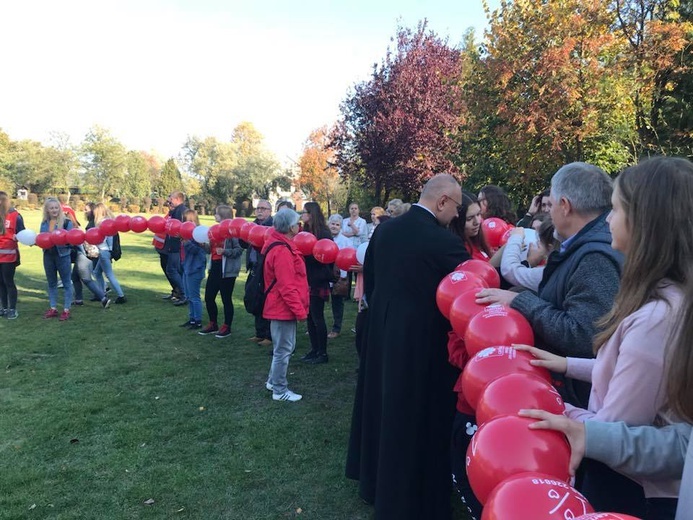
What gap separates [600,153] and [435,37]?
9.86 metres

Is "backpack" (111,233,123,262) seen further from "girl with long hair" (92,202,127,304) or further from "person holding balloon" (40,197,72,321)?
"person holding balloon" (40,197,72,321)

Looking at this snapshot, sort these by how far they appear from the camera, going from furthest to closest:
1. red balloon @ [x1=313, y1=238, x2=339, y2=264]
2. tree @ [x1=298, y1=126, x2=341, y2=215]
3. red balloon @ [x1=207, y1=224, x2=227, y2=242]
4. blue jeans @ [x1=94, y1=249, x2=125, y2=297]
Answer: tree @ [x1=298, y1=126, x2=341, y2=215] → blue jeans @ [x1=94, y1=249, x2=125, y2=297] → red balloon @ [x1=207, y1=224, x2=227, y2=242] → red balloon @ [x1=313, y1=238, x2=339, y2=264]

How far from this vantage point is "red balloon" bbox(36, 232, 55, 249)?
29.0 feet

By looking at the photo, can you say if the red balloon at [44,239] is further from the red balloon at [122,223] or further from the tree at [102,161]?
the tree at [102,161]

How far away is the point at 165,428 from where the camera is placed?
493 centimetres

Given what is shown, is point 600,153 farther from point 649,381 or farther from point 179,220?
point 649,381

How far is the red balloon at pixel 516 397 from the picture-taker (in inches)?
70.2

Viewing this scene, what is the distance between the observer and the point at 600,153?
40.9ft

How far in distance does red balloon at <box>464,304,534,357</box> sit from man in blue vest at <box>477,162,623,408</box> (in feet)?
0.20

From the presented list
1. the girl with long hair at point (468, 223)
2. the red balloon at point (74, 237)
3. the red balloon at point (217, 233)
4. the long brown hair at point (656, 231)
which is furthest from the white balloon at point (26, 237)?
the long brown hair at point (656, 231)

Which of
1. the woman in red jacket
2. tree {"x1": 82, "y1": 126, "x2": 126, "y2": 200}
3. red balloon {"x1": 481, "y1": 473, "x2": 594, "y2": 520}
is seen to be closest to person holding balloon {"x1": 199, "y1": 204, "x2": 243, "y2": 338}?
the woman in red jacket

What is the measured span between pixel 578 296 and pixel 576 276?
91 millimetres

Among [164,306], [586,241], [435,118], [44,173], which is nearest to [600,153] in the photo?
[435,118]

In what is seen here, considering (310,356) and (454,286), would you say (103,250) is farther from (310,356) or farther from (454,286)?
(454,286)
